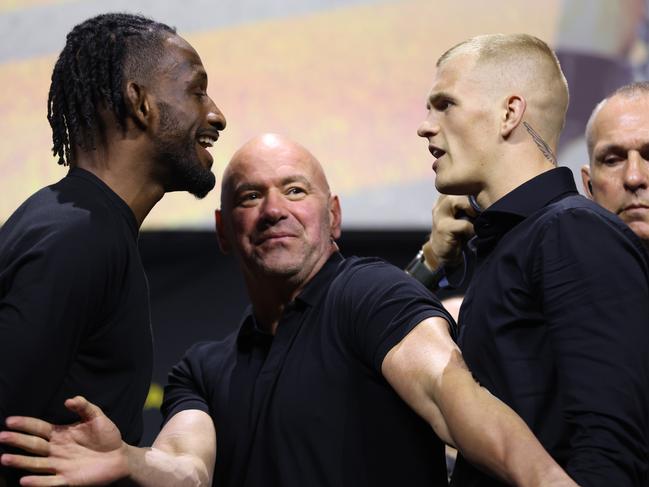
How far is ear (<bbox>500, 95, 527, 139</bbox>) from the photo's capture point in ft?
4.89

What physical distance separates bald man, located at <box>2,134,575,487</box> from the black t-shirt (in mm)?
52

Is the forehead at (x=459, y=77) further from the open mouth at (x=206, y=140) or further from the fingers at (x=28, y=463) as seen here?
the fingers at (x=28, y=463)

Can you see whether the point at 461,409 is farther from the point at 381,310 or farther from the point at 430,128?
the point at 430,128

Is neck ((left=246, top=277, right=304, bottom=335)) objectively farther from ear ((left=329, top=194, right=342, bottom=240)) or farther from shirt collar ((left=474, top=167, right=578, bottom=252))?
shirt collar ((left=474, top=167, right=578, bottom=252))

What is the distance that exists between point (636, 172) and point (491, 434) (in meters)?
0.86

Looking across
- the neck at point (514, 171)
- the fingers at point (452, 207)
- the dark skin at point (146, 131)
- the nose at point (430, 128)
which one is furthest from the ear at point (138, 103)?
the fingers at point (452, 207)

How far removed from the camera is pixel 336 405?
A: 1.66 m

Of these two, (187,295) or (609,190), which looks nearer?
(609,190)

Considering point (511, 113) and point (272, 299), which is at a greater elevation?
point (511, 113)

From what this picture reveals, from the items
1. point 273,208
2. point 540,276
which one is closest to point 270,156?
point 273,208

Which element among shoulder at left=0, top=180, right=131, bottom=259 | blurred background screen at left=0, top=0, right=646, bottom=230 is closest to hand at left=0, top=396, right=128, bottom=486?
shoulder at left=0, top=180, right=131, bottom=259

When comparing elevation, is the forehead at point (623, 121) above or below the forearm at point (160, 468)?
above

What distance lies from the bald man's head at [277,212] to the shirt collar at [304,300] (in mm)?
23

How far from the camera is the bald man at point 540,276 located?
3.97ft
